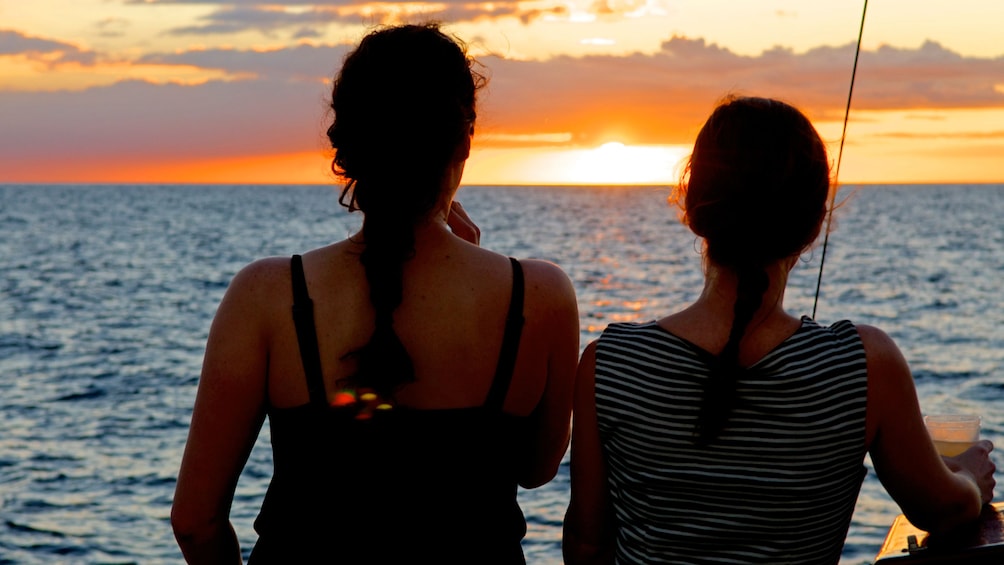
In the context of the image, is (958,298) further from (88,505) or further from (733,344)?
(733,344)

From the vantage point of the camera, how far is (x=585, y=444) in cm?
194

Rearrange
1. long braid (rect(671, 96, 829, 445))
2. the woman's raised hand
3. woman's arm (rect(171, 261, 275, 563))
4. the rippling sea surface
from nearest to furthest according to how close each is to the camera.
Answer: long braid (rect(671, 96, 829, 445))
woman's arm (rect(171, 261, 275, 563))
the woman's raised hand
the rippling sea surface

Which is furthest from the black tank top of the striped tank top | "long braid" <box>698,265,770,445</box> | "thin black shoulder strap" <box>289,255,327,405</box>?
"long braid" <box>698,265,770,445</box>

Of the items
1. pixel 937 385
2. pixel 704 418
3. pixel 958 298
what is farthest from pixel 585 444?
pixel 958 298

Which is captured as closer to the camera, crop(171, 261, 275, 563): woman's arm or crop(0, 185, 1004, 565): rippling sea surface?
crop(171, 261, 275, 563): woman's arm

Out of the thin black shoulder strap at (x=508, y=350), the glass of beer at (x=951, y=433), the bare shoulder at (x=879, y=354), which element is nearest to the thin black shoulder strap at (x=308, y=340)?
the thin black shoulder strap at (x=508, y=350)

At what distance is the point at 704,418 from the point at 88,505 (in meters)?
7.63

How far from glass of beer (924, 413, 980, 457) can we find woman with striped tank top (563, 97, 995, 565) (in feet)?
0.50

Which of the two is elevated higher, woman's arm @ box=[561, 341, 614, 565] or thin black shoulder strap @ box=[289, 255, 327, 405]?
thin black shoulder strap @ box=[289, 255, 327, 405]

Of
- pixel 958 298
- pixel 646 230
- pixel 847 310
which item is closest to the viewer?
pixel 847 310

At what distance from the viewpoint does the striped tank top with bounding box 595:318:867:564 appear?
1.76 m

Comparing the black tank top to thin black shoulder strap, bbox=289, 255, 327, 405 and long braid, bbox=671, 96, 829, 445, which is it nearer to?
thin black shoulder strap, bbox=289, 255, 327, 405

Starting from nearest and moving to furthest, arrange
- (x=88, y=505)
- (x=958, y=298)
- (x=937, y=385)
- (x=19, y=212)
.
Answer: (x=88, y=505) → (x=937, y=385) → (x=958, y=298) → (x=19, y=212)

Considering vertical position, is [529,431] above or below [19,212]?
above
